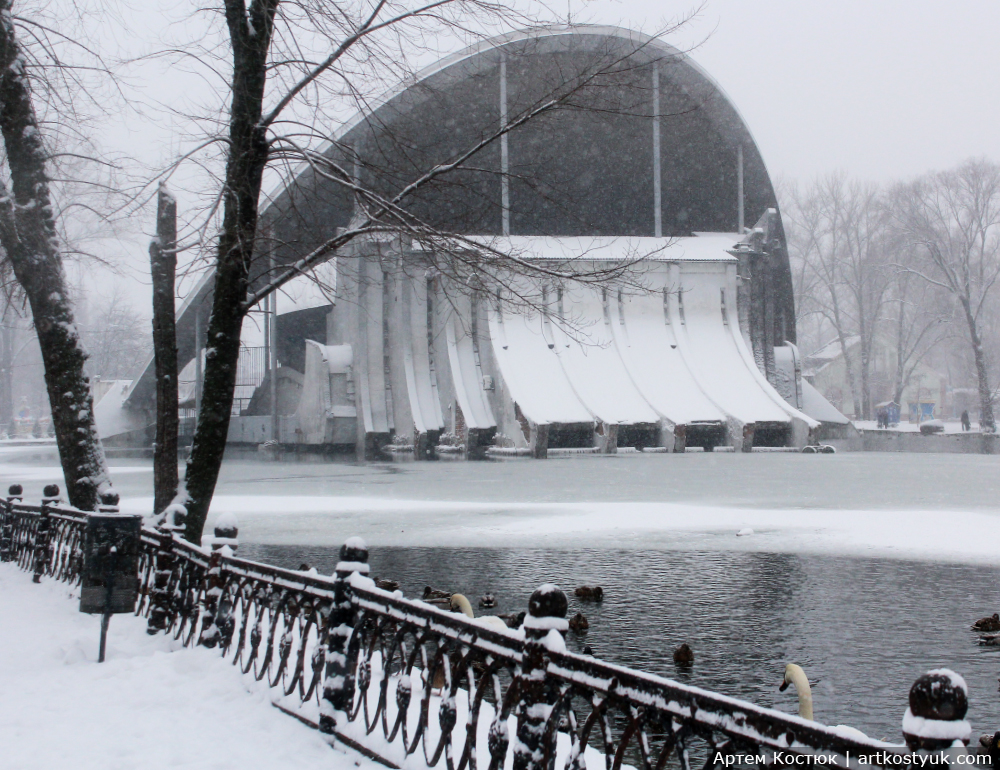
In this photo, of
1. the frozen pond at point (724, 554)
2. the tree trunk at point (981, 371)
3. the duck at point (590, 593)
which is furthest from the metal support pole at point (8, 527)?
the tree trunk at point (981, 371)

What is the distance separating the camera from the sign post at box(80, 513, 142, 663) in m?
6.29

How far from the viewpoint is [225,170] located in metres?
8.09

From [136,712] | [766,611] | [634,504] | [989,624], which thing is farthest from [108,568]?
[634,504]

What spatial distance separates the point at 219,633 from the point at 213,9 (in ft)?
17.1

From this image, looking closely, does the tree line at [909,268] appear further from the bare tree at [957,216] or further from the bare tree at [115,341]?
the bare tree at [115,341]

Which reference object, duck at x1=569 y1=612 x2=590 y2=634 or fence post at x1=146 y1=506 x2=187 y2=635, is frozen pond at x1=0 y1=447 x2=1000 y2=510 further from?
fence post at x1=146 y1=506 x2=187 y2=635

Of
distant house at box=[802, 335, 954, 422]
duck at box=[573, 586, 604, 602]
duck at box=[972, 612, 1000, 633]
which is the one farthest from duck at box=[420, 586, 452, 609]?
distant house at box=[802, 335, 954, 422]

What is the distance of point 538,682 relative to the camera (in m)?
3.20

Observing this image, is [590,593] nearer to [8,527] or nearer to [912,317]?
[8,527]

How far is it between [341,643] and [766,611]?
3862 millimetres

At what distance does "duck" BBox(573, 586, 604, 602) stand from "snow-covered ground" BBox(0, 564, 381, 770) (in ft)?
9.75

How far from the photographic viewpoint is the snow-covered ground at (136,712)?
4.35m

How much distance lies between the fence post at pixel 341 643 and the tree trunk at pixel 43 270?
641 cm

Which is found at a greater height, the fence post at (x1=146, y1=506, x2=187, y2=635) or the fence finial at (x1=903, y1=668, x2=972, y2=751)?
the fence finial at (x1=903, y1=668, x2=972, y2=751)
